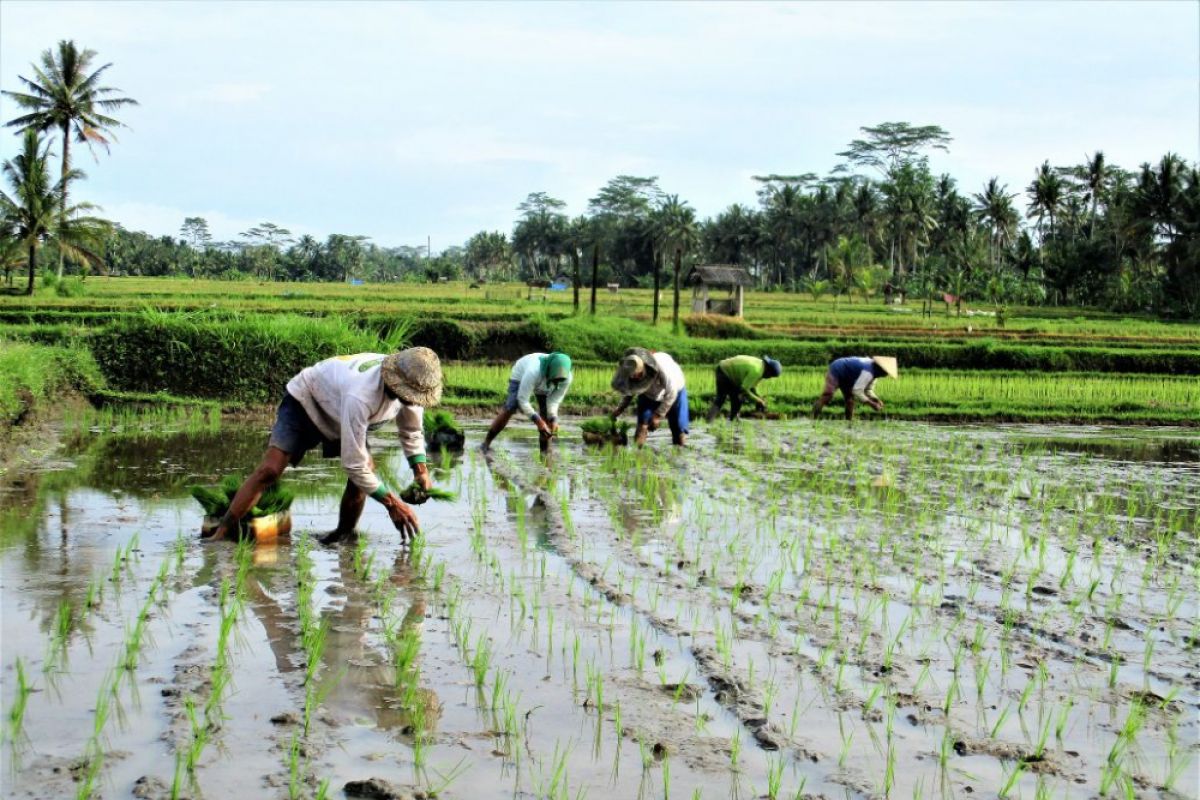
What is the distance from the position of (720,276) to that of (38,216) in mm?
19354

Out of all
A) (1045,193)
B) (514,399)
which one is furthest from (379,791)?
(1045,193)

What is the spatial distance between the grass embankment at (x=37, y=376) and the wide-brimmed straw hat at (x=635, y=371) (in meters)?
5.16

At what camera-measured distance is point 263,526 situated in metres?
5.72

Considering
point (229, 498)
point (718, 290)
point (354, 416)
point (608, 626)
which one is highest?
point (718, 290)

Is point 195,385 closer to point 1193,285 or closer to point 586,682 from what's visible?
point 586,682

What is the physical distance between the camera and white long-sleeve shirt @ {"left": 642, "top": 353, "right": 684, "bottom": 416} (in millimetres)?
9414

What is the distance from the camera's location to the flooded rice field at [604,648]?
3.05 metres

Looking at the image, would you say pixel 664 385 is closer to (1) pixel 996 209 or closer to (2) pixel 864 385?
(2) pixel 864 385

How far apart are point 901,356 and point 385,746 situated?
20392 mm

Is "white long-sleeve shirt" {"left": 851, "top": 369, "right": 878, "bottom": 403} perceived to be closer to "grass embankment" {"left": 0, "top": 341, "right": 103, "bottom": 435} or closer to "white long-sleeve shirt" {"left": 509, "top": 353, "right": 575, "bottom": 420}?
"white long-sleeve shirt" {"left": 509, "top": 353, "right": 575, "bottom": 420}

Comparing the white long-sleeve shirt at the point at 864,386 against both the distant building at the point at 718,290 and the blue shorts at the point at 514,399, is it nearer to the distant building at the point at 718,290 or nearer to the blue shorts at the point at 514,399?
the blue shorts at the point at 514,399

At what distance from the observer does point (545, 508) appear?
7.14 metres

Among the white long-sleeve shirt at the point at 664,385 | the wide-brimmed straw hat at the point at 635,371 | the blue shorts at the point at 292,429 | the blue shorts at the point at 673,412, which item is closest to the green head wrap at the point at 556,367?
the wide-brimmed straw hat at the point at 635,371

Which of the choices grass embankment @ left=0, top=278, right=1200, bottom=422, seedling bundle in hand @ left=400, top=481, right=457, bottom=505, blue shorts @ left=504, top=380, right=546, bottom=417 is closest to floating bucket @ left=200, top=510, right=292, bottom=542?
seedling bundle in hand @ left=400, top=481, right=457, bottom=505
